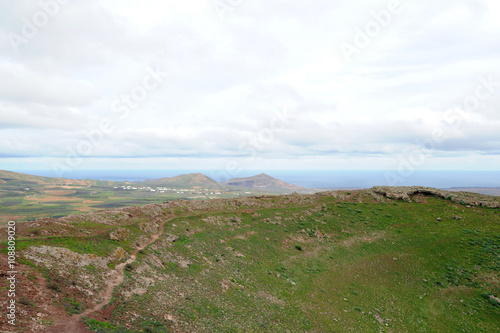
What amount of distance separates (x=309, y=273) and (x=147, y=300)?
26.9m

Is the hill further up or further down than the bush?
further down

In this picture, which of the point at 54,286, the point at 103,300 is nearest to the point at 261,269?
the point at 103,300

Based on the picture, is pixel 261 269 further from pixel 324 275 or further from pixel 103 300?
pixel 103 300

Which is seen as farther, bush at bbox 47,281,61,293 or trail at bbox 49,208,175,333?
bush at bbox 47,281,61,293

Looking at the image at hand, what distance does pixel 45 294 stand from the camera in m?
17.7

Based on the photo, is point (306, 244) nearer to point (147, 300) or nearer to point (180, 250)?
point (180, 250)

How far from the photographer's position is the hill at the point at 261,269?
19891mm

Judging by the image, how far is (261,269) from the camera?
121 ft

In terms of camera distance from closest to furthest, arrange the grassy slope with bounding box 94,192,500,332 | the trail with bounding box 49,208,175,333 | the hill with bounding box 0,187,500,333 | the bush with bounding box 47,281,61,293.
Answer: the trail with bounding box 49,208,175,333 < the bush with bounding box 47,281,61,293 < the hill with bounding box 0,187,500,333 < the grassy slope with bounding box 94,192,500,332

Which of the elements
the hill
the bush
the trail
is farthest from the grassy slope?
the bush

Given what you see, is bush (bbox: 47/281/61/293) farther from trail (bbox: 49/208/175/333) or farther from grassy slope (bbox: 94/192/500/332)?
grassy slope (bbox: 94/192/500/332)

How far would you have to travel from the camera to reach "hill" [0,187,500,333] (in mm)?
19891

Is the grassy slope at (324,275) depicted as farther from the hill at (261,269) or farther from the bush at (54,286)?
the bush at (54,286)

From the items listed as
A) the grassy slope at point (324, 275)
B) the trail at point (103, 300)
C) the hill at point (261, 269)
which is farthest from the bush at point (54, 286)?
the grassy slope at point (324, 275)
